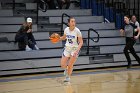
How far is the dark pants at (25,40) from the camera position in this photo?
10531mm

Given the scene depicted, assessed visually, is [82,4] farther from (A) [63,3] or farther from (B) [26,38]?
(B) [26,38]

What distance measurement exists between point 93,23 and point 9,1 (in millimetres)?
3690

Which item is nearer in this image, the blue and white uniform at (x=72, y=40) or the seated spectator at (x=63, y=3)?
the blue and white uniform at (x=72, y=40)

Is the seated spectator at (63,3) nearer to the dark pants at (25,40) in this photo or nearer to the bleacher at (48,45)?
the bleacher at (48,45)

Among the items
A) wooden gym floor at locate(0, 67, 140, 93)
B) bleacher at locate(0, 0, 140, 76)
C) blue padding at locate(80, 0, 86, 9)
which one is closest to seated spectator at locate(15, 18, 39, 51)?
bleacher at locate(0, 0, 140, 76)

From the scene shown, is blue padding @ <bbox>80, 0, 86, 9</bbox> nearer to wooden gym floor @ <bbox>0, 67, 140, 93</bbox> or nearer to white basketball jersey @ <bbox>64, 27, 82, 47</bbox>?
wooden gym floor @ <bbox>0, 67, 140, 93</bbox>

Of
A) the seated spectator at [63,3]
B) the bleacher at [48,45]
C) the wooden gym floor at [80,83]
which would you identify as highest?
the seated spectator at [63,3]

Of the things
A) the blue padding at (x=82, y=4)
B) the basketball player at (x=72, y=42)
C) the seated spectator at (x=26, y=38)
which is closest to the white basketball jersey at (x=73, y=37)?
the basketball player at (x=72, y=42)

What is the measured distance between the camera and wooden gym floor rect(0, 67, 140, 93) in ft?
25.1

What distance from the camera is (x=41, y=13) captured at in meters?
13.0

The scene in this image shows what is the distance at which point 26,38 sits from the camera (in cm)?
1051

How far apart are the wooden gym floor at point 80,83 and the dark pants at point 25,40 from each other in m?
1.27

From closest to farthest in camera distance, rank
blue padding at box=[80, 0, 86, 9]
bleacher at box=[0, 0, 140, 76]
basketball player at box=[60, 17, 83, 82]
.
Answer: basketball player at box=[60, 17, 83, 82] < bleacher at box=[0, 0, 140, 76] < blue padding at box=[80, 0, 86, 9]

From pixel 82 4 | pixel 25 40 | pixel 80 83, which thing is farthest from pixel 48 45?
pixel 82 4
